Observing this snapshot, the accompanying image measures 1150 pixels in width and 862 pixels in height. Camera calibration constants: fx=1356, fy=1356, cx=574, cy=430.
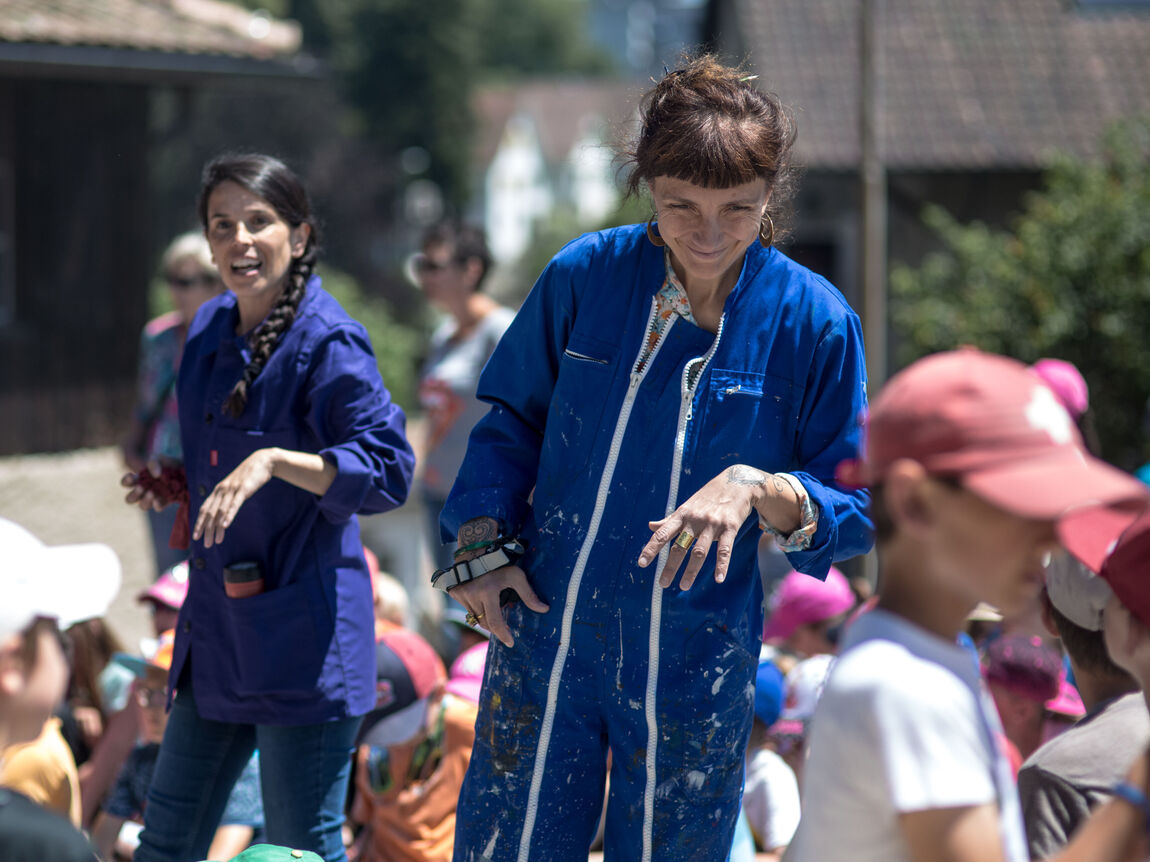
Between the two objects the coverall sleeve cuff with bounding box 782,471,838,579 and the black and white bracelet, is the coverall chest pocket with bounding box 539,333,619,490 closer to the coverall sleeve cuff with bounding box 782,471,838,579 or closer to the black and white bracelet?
the black and white bracelet

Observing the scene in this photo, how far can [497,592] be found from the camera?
2.55 metres

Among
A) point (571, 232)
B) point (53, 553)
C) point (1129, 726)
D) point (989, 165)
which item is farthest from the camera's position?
point (571, 232)

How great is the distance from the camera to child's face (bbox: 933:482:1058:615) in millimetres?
1672

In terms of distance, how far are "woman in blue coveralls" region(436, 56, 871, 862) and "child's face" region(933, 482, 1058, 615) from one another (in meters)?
0.68

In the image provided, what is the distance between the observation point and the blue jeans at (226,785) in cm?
306

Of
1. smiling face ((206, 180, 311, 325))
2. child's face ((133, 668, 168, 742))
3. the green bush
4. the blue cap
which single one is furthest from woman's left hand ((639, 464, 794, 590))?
the green bush

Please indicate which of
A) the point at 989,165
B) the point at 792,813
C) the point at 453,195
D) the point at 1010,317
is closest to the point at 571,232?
the point at 453,195

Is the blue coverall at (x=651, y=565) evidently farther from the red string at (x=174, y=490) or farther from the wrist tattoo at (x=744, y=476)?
the red string at (x=174, y=490)

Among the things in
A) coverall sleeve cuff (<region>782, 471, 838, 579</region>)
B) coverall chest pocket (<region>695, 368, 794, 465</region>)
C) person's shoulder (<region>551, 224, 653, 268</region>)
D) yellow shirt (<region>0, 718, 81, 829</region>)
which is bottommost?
yellow shirt (<region>0, 718, 81, 829</region>)

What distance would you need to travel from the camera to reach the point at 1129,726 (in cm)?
255

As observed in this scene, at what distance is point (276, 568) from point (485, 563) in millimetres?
772

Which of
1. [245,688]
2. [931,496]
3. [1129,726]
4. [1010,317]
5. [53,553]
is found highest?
[931,496]

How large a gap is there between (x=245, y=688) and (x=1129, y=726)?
1846 mm

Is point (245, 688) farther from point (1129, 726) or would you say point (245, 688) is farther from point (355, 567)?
point (1129, 726)
